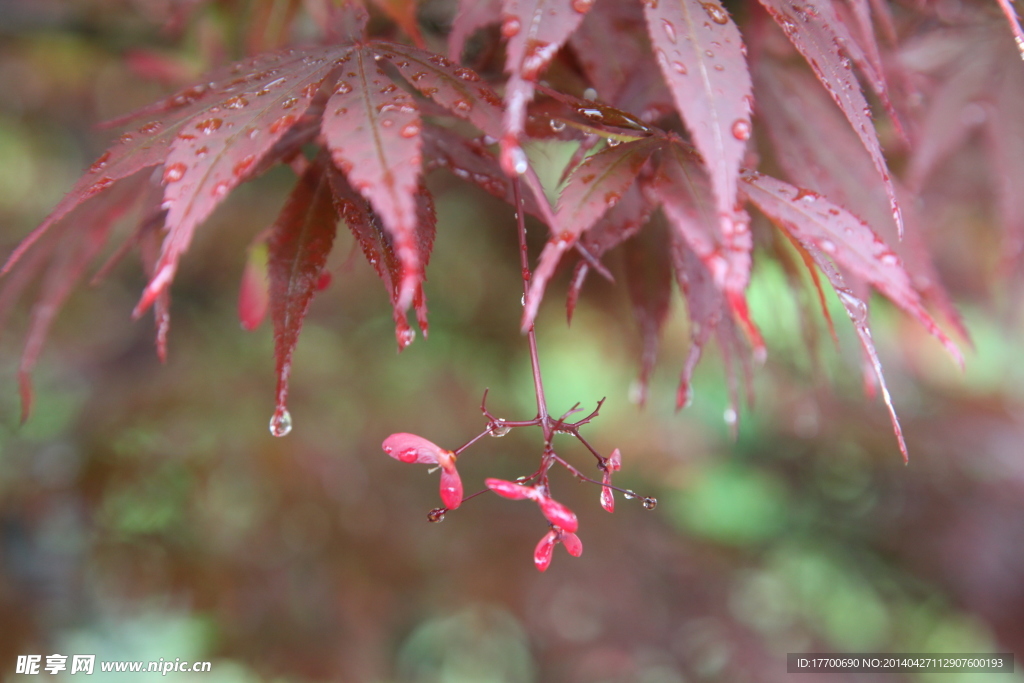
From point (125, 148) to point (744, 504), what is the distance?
2384mm

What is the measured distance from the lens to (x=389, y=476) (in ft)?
3.69

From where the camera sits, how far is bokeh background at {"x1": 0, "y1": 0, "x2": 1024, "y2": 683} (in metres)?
1.07

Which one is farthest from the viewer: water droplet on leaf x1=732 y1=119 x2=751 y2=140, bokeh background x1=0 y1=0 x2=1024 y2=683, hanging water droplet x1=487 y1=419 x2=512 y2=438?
bokeh background x1=0 y1=0 x2=1024 y2=683

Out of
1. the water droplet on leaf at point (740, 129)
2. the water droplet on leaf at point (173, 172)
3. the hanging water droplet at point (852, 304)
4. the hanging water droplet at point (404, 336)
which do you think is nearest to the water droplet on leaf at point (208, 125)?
the water droplet on leaf at point (173, 172)

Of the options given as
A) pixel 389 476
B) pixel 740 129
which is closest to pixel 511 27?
pixel 740 129

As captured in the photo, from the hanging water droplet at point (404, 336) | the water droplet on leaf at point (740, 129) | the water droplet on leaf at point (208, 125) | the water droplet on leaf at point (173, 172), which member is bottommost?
the hanging water droplet at point (404, 336)

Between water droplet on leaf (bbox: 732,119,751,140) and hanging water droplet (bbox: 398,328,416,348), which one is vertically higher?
water droplet on leaf (bbox: 732,119,751,140)

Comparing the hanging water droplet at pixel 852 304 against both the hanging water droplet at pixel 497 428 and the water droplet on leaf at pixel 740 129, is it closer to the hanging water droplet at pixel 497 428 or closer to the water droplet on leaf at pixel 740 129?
the water droplet on leaf at pixel 740 129

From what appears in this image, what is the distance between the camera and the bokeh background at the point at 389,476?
1.07 m

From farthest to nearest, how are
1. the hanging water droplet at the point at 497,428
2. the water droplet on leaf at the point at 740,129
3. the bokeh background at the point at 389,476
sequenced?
the bokeh background at the point at 389,476 < the hanging water droplet at the point at 497,428 < the water droplet on leaf at the point at 740,129

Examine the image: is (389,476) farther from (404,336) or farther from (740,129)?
(740,129)

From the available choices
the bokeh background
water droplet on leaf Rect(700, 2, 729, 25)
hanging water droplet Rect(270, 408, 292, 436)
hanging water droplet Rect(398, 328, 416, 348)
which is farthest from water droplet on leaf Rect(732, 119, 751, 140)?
the bokeh background

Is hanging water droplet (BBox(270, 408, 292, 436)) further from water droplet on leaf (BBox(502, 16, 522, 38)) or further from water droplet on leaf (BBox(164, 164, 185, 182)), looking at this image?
water droplet on leaf (BBox(502, 16, 522, 38))

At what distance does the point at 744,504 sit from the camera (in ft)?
7.64
